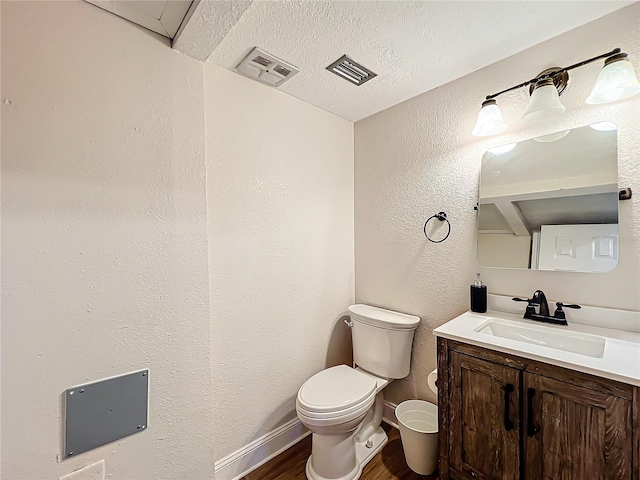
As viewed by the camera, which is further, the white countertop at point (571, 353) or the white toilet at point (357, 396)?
the white toilet at point (357, 396)

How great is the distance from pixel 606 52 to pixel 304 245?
5.57 feet

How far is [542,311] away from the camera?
130 cm

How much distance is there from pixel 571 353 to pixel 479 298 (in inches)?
19.3

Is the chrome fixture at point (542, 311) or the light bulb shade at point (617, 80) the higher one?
the light bulb shade at point (617, 80)

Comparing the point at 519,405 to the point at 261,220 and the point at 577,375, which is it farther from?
the point at 261,220

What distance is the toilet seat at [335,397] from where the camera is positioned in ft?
4.39

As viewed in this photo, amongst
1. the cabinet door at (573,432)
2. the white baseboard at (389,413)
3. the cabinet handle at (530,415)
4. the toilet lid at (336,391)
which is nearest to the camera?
the cabinet door at (573,432)

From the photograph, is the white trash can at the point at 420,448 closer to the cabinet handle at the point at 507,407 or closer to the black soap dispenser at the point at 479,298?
the cabinet handle at the point at 507,407

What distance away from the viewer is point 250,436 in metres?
1.56

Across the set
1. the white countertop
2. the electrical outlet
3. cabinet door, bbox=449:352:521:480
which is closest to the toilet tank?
the white countertop

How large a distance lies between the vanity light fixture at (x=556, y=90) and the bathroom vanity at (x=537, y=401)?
2.95 feet

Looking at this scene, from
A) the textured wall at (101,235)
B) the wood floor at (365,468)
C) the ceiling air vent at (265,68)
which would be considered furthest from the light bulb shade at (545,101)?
the wood floor at (365,468)

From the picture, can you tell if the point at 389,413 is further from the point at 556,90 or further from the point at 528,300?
the point at 556,90

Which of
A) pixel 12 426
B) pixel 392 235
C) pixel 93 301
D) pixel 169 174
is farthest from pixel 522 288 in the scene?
pixel 12 426
